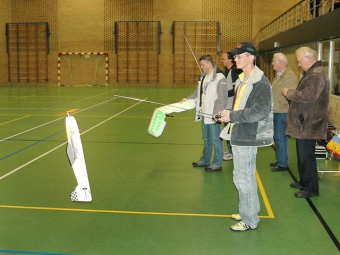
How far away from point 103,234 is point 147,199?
3.99ft

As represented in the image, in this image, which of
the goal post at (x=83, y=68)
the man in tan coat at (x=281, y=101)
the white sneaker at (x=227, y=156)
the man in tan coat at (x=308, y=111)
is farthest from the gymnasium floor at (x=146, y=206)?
the goal post at (x=83, y=68)

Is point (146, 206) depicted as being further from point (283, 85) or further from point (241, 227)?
point (283, 85)

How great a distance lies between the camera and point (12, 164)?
712 cm

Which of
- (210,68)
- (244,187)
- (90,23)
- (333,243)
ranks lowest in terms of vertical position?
(333,243)

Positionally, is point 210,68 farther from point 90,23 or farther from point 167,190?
point 90,23

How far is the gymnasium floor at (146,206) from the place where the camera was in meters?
4.02

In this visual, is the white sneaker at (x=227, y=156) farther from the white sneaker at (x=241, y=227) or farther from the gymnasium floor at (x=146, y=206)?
the white sneaker at (x=241, y=227)

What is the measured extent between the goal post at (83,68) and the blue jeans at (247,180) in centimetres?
2518

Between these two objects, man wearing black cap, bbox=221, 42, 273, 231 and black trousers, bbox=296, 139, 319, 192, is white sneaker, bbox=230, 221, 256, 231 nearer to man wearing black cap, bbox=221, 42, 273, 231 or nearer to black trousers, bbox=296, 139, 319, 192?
man wearing black cap, bbox=221, 42, 273, 231

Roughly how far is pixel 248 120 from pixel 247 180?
0.63 meters

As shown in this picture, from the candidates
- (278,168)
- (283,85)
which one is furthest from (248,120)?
(278,168)

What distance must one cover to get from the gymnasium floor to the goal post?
65.5 ft

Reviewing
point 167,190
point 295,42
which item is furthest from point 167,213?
point 295,42

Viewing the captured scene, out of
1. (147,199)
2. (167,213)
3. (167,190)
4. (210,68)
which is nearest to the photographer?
(167,213)
